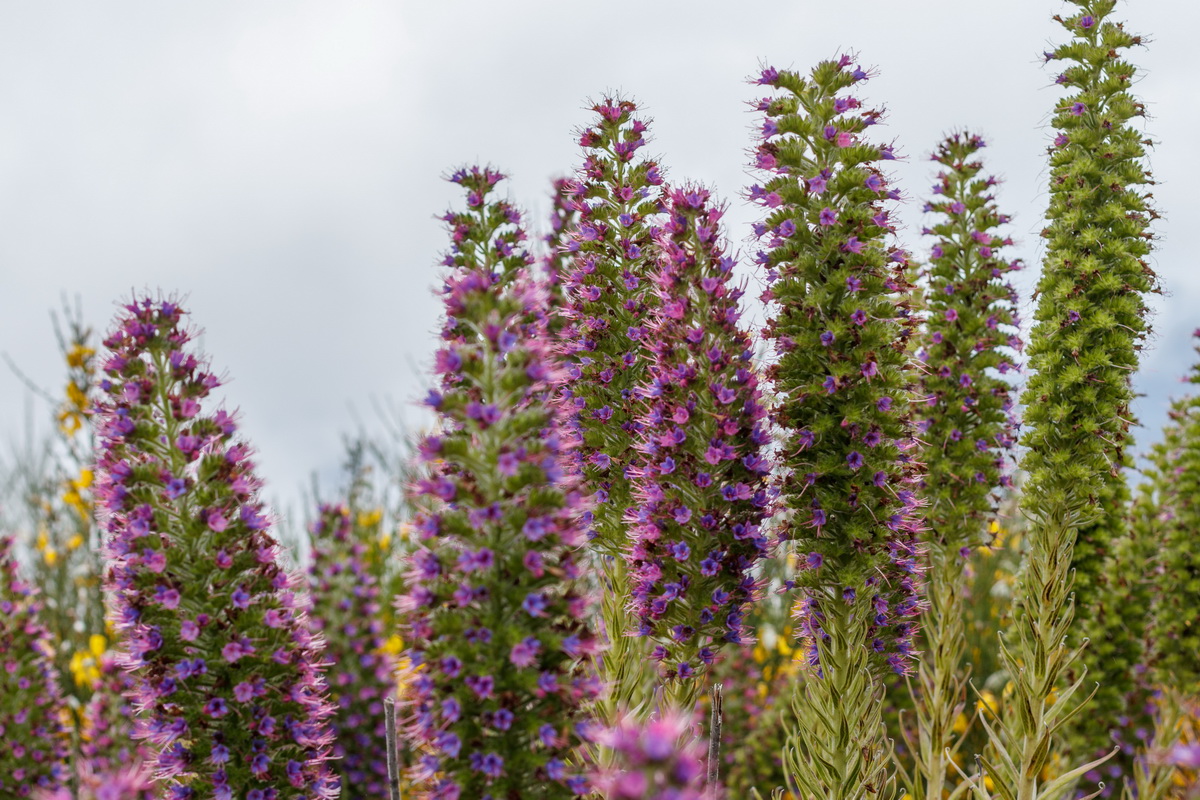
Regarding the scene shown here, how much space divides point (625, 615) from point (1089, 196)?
4.59 m

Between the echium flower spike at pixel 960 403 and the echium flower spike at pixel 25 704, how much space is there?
7510 millimetres

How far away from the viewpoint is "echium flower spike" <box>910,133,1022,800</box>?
296 inches

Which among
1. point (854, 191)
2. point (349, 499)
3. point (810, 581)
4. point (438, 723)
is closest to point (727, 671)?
point (349, 499)

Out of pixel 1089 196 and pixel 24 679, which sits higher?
pixel 1089 196

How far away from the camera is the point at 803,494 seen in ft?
17.8

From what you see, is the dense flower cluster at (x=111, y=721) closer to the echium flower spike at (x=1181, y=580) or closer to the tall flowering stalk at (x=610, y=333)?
the tall flowering stalk at (x=610, y=333)

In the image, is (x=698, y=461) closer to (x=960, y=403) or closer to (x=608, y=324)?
(x=608, y=324)

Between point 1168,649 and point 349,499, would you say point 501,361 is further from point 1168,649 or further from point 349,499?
point 349,499

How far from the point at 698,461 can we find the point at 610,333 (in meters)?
1.45

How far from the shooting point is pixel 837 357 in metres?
5.38

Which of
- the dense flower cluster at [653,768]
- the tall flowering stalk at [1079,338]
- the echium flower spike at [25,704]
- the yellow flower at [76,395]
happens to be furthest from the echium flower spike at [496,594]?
the yellow flower at [76,395]

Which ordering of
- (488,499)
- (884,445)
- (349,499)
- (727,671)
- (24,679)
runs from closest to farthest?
(488,499) → (884,445) → (24,679) → (727,671) → (349,499)

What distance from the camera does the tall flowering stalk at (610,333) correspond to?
598 centimetres

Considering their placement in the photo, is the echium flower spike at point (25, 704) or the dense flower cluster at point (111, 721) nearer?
the echium flower spike at point (25, 704)
